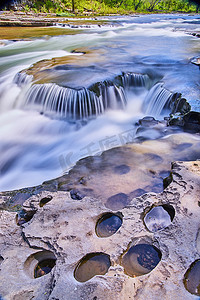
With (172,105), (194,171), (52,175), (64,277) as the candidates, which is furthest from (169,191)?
(172,105)

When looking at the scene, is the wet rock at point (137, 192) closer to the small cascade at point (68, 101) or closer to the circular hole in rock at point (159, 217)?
the circular hole in rock at point (159, 217)

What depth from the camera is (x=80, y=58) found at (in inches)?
349

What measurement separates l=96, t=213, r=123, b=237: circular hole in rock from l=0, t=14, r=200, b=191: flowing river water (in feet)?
7.03

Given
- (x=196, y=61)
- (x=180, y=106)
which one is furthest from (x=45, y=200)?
(x=196, y=61)

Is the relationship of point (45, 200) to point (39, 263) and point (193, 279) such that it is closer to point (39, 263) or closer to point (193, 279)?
point (39, 263)

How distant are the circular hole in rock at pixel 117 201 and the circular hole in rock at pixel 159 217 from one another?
0.40 metres

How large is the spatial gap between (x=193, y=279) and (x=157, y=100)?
19.0 ft

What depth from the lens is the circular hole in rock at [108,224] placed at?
88.5 inches

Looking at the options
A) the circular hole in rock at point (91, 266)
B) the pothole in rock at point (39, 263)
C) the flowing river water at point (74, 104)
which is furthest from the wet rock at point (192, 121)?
the pothole in rock at point (39, 263)

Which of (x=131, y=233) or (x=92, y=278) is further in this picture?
(x=131, y=233)

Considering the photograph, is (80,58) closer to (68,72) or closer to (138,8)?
(68,72)

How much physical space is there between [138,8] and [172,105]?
170 feet

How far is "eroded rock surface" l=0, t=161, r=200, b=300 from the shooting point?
1.63m

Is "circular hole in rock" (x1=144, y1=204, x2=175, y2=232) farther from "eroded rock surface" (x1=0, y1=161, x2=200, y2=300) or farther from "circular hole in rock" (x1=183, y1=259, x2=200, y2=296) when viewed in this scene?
"circular hole in rock" (x1=183, y1=259, x2=200, y2=296)
